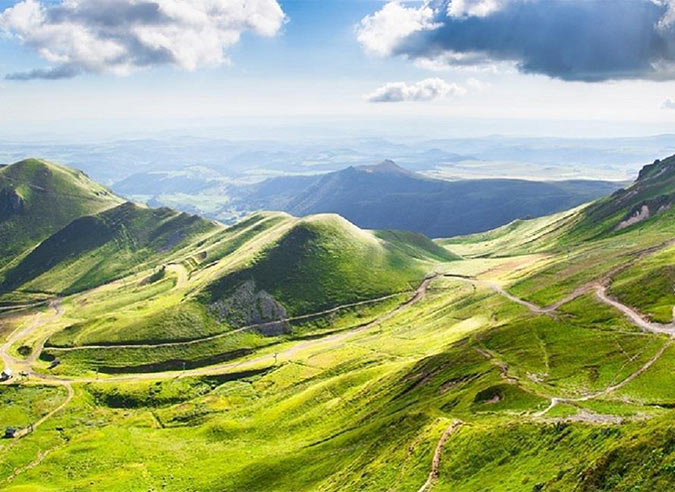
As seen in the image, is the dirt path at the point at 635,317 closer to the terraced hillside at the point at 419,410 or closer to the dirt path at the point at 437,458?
the terraced hillside at the point at 419,410

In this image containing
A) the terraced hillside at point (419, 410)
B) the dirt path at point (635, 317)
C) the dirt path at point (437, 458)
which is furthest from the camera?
the dirt path at point (635, 317)

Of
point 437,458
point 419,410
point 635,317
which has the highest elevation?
point 635,317

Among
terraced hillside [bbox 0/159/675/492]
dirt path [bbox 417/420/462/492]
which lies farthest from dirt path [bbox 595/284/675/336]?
dirt path [bbox 417/420/462/492]

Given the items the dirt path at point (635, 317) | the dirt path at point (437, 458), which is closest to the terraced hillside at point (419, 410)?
the dirt path at point (437, 458)

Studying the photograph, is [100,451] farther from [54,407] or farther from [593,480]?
[593,480]

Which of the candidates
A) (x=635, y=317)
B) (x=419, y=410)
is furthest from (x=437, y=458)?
(x=635, y=317)

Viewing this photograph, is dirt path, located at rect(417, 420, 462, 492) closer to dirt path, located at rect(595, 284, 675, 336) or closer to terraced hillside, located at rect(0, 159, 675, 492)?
terraced hillside, located at rect(0, 159, 675, 492)

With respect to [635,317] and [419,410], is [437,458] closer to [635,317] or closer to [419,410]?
[419,410]

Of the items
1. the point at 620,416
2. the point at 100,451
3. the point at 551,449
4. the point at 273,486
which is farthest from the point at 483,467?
the point at 100,451

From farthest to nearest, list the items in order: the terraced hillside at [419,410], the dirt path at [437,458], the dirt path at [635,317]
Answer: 1. the dirt path at [635,317]
2. the dirt path at [437,458]
3. the terraced hillside at [419,410]

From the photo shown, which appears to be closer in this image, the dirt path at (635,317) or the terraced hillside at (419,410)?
the terraced hillside at (419,410)
